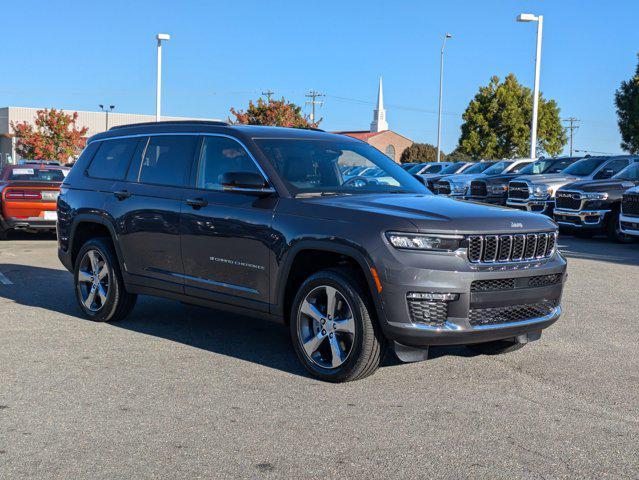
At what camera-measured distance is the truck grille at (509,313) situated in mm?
5406

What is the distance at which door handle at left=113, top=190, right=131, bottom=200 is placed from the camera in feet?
24.4

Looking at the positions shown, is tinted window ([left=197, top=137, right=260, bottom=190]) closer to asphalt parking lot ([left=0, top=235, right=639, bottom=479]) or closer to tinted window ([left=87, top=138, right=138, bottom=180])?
tinted window ([left=87, top=138, right=138, bottom=180])

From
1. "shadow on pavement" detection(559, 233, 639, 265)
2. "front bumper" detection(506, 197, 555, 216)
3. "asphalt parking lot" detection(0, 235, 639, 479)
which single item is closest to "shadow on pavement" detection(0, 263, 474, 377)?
"asphalt parking lot" detection(0, 235, 639, 479)

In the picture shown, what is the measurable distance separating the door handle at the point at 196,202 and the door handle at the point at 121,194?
3.22ft

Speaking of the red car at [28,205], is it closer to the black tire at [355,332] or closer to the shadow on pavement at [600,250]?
the shadow on pavement at [600,250]

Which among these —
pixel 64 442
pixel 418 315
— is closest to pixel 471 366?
pixel 418 315

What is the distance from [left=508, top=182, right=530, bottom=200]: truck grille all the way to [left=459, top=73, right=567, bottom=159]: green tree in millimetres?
32530

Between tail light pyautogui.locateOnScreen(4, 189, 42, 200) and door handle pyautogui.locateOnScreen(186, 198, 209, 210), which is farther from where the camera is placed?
tail light pyautogui.locateOnScreen(4, 189, 42, 200)

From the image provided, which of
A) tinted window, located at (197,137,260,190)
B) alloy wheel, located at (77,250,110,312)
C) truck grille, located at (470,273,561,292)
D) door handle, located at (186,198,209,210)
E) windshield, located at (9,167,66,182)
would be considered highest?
tinted window, located at (197,137,260,190)

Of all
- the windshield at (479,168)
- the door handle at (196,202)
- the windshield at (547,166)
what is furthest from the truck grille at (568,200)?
the door handle at (196,202)

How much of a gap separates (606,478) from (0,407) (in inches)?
140

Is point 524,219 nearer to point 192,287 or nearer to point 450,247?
point 450,247

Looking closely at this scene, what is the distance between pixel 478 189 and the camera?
24.5 metres

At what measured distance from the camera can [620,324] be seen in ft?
26.1
